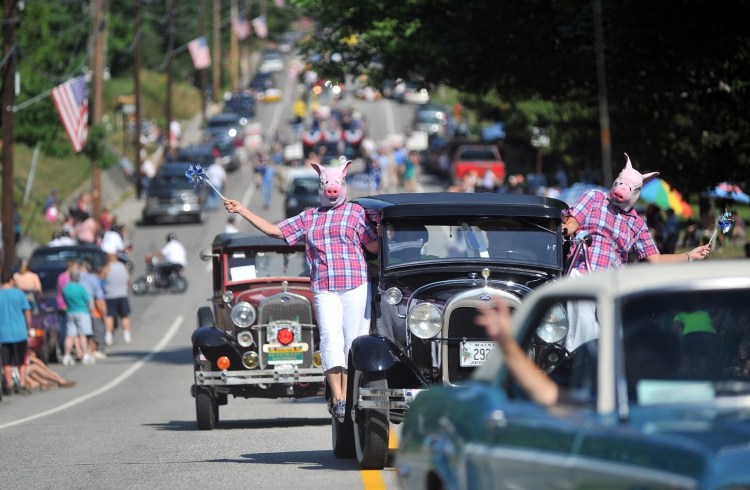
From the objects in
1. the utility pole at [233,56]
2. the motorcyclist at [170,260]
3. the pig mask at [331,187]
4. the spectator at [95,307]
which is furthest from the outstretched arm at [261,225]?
the utility pole at [233,56]

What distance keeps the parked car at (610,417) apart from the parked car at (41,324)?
2030 cm

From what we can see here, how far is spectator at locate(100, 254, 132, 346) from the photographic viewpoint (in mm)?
32031

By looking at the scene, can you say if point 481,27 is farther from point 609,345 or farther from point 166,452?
point 609,345

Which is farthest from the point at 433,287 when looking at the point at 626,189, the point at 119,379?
the point at 119,379

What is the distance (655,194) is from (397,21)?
886 cm

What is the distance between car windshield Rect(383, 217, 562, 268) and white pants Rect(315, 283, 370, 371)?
36 centimetres

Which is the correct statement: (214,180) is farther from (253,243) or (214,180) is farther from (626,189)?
(626,189)

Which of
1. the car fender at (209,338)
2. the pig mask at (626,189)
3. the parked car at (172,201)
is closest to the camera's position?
the pig mask at (626,189)

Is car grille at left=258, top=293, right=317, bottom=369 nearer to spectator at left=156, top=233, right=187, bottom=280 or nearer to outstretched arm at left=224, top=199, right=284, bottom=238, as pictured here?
outstretched arm at left=224, top=199, right=284, bottom=238

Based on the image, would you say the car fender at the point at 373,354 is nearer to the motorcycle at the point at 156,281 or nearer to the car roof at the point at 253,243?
the car roof at the point at 253,243

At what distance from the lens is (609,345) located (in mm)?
5715

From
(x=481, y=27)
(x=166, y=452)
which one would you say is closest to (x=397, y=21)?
(x=481, y=27)

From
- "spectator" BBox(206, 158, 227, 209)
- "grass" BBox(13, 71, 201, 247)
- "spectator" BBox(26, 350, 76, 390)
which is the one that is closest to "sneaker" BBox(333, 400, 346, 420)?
"spectator" BBox(26, 350, 76, 390)

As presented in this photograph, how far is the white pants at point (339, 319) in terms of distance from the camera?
11.5 metres
